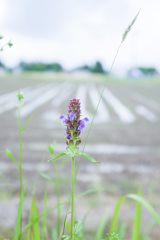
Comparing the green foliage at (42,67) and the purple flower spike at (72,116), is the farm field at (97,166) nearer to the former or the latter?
the purple flower spike at (72,116)

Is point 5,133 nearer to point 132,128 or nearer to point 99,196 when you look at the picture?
point 132,128

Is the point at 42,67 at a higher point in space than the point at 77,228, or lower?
higher

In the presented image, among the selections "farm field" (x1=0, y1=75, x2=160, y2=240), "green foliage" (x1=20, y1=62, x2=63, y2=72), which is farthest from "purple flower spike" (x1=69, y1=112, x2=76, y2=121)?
"green foliage" (x1=20, y1=62, x2=63, y2=72)

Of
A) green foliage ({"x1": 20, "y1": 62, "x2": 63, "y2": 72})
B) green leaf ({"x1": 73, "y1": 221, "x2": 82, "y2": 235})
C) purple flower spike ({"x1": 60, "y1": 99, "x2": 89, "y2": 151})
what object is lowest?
green leaf ({"x1": 73, "y1": 221, "x2": 82, "y2": 235})

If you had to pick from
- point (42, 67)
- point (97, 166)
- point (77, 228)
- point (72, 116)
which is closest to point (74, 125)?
point (72, 116)

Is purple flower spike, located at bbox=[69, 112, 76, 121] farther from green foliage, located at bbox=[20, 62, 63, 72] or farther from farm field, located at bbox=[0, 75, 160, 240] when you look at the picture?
green foliage, located at bbox=[20, 62, 63, 72]

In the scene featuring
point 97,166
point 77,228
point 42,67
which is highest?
point 42,67

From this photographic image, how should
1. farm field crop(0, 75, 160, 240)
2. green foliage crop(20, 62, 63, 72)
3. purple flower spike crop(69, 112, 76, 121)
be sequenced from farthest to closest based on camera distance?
1. green foliage crop(20, 62, 63, 72)
2. farm field crop(0, 75, 160, 240)
3. purple flower spike crop(69, 112, 76, 121)

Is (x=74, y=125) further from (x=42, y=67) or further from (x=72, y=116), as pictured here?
(x=42, y=67)

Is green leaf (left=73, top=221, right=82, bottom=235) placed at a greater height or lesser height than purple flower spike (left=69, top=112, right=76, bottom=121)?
lesser

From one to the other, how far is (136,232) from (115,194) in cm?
261

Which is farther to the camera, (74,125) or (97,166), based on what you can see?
(97,166)

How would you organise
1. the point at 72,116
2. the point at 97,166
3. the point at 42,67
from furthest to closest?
the point at 42,67
the point at 97,166
the point at 72,116

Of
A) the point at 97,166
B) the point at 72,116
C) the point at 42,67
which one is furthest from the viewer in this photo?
the point at 42,67
